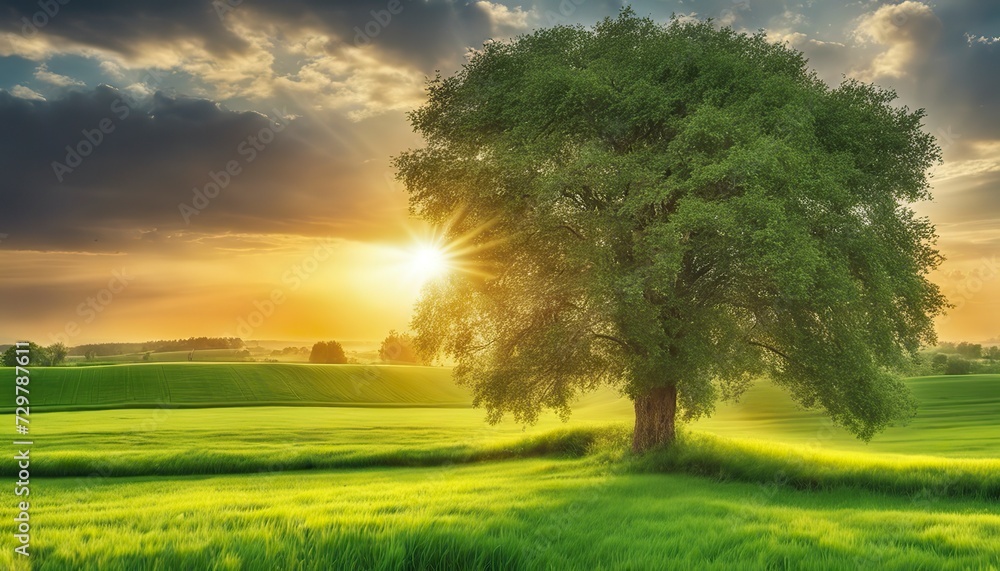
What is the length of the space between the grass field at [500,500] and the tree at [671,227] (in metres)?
3.36

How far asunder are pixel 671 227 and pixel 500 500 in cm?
897

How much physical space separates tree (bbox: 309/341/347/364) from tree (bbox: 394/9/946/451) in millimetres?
115864

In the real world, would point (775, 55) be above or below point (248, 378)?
above

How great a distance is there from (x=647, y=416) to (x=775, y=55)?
1417 centimetres

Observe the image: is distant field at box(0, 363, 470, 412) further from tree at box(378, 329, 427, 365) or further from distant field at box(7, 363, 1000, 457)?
tree at box(378, 329, 427, 365)

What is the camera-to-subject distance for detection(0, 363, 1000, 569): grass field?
7.29 metres

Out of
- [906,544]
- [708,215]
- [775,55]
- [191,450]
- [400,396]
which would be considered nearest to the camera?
[906,544]

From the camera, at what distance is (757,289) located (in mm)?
20016

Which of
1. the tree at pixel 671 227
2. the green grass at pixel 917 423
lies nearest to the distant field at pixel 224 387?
the green grass at pixel 917 423

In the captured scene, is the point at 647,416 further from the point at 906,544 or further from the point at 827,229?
the point at 906,544

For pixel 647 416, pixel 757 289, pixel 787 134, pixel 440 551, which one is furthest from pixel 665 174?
pixel 440 551

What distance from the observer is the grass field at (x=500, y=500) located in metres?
7.29

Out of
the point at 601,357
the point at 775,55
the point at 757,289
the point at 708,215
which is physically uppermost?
the point at 775,55

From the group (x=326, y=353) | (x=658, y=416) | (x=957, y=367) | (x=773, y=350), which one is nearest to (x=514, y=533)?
(x=658, y=416)
